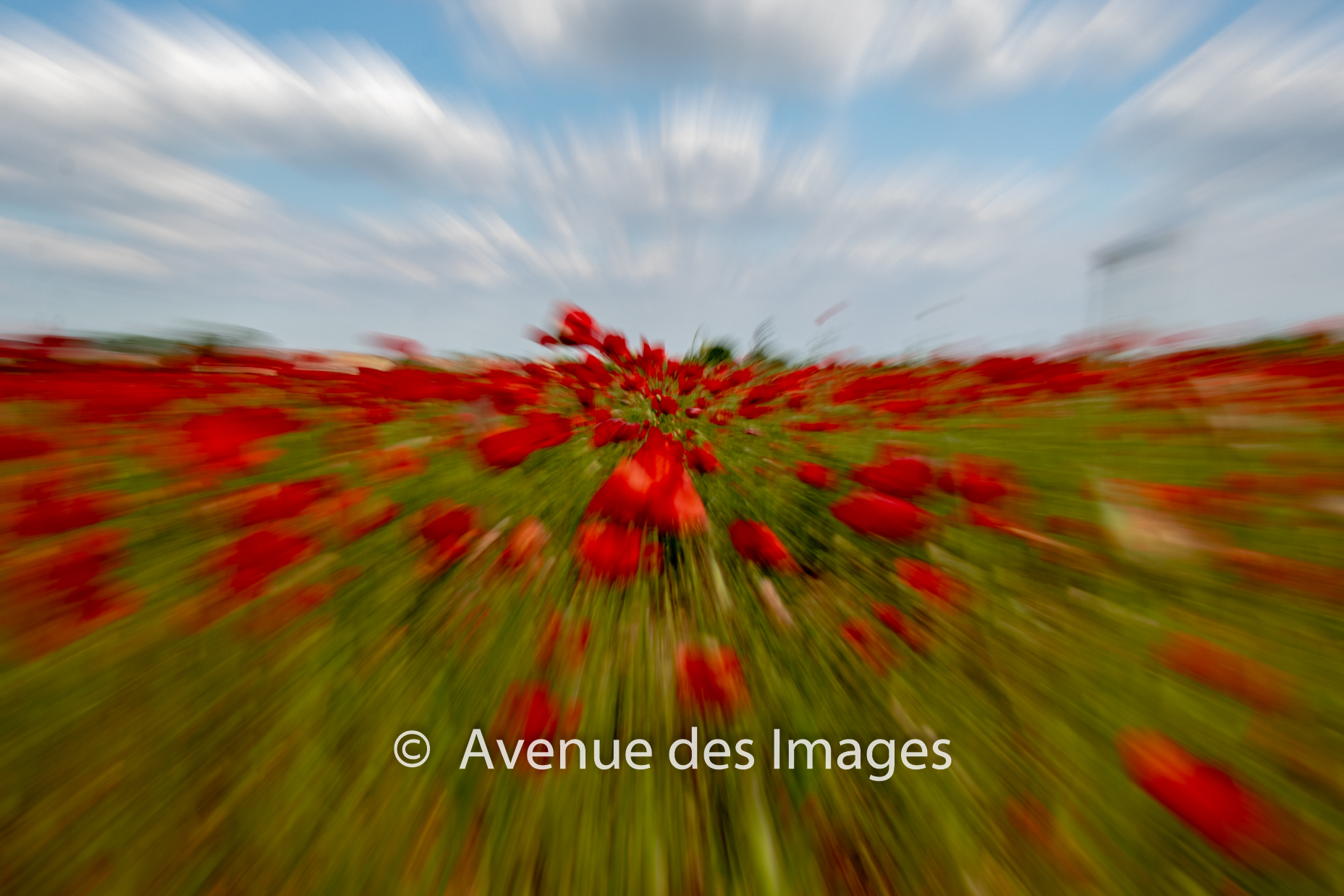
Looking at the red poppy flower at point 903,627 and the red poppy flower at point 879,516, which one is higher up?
the red poppy flower at point 879,516

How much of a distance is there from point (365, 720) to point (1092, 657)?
27.1 inches

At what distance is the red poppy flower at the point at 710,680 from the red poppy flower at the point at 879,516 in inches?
8.4

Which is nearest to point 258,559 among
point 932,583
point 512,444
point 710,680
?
point 512,444

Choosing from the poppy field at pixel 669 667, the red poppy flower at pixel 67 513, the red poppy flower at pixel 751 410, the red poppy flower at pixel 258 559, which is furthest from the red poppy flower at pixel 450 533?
the red poppy flower at pixel 751 410

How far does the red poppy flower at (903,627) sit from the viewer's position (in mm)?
525

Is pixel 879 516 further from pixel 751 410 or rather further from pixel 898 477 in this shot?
pixel 751 410

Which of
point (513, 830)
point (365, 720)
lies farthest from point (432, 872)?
point (365, 720)

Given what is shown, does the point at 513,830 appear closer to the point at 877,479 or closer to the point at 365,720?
the point at 365,720

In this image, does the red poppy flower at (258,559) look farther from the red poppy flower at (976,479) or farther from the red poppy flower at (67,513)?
the red poppy flower at (976,479)

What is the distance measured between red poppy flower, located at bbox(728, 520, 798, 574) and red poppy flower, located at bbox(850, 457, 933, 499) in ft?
0.60

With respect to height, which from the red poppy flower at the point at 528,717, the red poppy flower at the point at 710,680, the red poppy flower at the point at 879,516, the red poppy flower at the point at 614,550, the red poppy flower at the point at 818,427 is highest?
the red poppy flower at the point at 818,427

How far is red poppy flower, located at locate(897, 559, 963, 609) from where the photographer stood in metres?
0.59

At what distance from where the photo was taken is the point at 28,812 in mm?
359

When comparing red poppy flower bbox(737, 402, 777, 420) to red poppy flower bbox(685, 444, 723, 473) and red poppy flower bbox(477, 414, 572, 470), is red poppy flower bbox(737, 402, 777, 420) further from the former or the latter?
red poppy flower bbox(477, 414, 572, 470)
